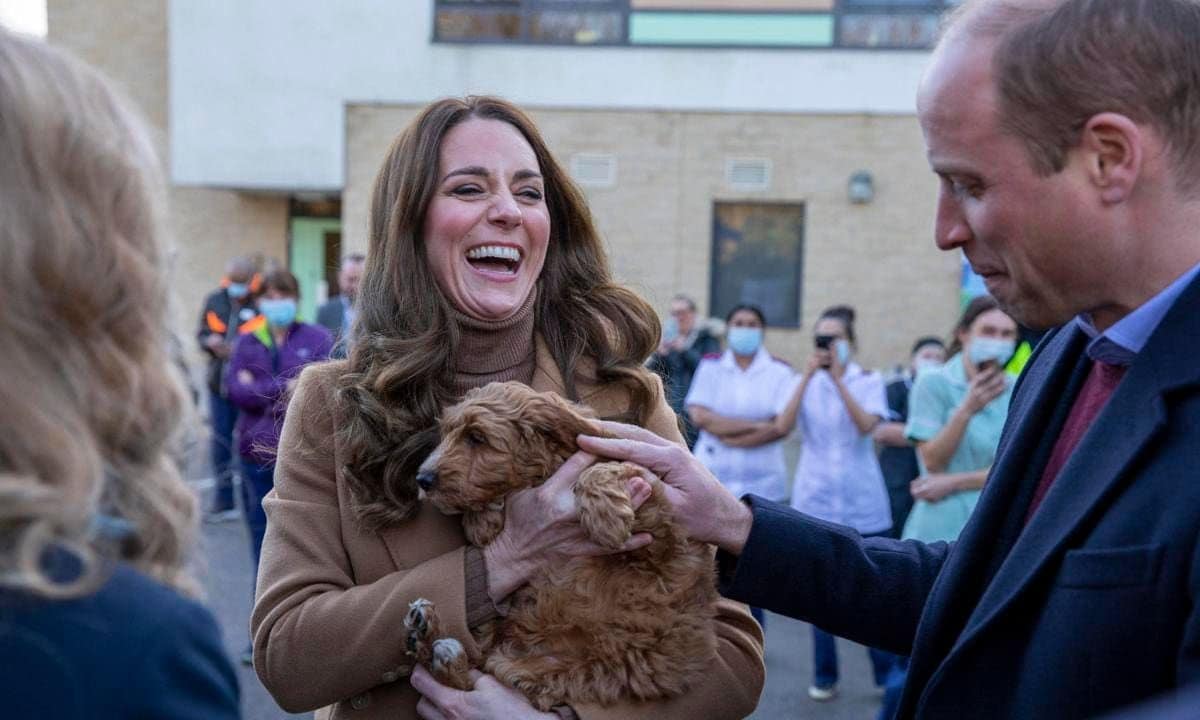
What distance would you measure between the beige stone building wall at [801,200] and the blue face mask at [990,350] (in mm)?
9754

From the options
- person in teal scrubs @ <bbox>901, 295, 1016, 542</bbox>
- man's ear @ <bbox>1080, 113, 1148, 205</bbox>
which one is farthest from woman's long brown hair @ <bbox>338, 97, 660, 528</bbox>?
person in teal scrubs @ <bbox>901, 295, 1016, 542</bbox>

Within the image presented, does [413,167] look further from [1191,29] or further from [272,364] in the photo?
[272,364]

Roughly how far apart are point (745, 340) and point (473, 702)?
20.5 ft

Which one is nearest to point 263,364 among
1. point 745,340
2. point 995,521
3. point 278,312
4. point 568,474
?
point 278,312

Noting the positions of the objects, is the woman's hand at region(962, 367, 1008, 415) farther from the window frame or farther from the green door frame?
the green door frame

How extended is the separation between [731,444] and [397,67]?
36.4 ft

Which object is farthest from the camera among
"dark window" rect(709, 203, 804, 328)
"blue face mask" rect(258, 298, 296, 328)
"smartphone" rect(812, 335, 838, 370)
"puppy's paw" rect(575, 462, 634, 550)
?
"dark window" rect(709, 203, 804, 328)

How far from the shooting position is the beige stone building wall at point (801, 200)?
16.0 m

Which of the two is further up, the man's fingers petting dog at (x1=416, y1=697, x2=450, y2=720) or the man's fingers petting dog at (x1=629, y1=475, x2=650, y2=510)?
the man's fingers petting dog at (x1=629, y1=475, x2=650, y2=510)

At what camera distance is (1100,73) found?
167 centimetres

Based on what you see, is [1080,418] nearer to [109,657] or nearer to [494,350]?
[494,350]

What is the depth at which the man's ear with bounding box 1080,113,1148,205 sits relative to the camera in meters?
1.66

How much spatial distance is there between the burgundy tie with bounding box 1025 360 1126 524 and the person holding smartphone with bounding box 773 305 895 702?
15.8 ft

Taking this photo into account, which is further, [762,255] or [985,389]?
[762,255]
